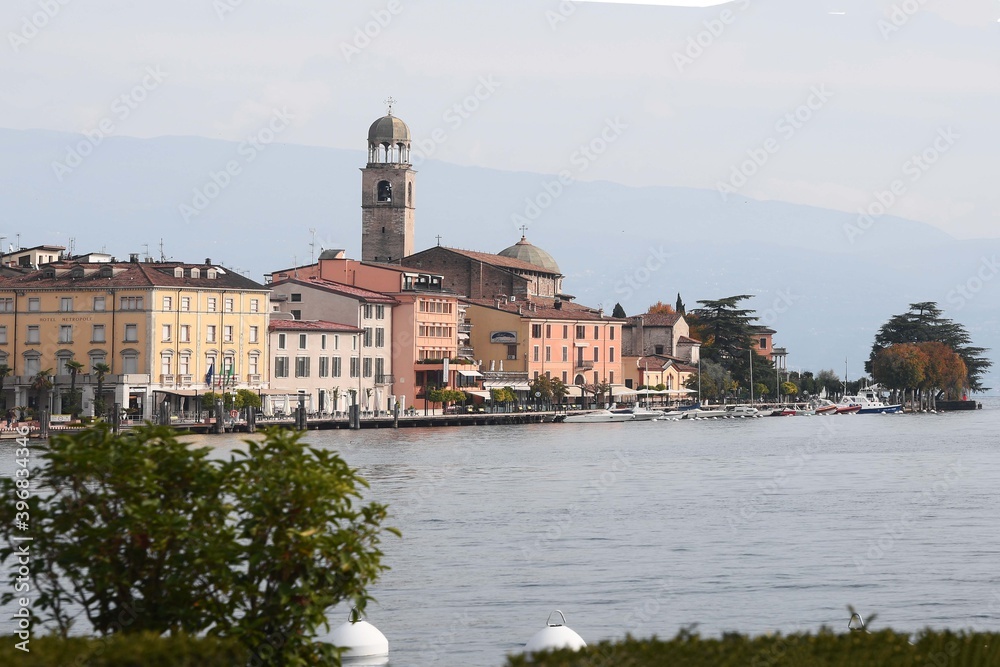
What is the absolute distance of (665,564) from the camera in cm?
2003

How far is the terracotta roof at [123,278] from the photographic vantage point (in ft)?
191

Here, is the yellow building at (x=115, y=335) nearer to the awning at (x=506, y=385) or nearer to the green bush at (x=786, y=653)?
the awning at (x=506, y=385)

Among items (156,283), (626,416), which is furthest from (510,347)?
(156,283)

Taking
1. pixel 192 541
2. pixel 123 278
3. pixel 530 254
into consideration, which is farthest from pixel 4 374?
pixel 192 541

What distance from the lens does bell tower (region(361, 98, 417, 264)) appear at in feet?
296

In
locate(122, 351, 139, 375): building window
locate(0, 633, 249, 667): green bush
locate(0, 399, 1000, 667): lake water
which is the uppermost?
locate(122, 351, 139, 375): building window

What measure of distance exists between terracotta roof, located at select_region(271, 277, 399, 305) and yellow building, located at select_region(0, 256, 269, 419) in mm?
8548

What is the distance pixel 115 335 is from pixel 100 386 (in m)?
3.80

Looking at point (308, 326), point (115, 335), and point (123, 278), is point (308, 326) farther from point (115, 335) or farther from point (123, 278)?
point (115, 335)

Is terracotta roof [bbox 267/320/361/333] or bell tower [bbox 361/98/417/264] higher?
bell tower [bbox 361/98/417/264]

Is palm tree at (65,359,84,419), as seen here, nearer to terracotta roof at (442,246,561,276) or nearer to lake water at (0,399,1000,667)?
lake water at (0,399,1000,667)

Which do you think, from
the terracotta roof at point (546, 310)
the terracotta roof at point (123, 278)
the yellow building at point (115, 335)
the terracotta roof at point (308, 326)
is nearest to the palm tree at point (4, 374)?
the yellow building at point (115, 335)

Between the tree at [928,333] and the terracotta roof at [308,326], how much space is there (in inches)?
2183

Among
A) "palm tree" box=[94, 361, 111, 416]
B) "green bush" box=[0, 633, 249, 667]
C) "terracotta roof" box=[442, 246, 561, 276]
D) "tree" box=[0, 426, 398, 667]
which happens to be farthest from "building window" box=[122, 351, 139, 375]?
"green bush" box=[0, 633, 249, 667]
